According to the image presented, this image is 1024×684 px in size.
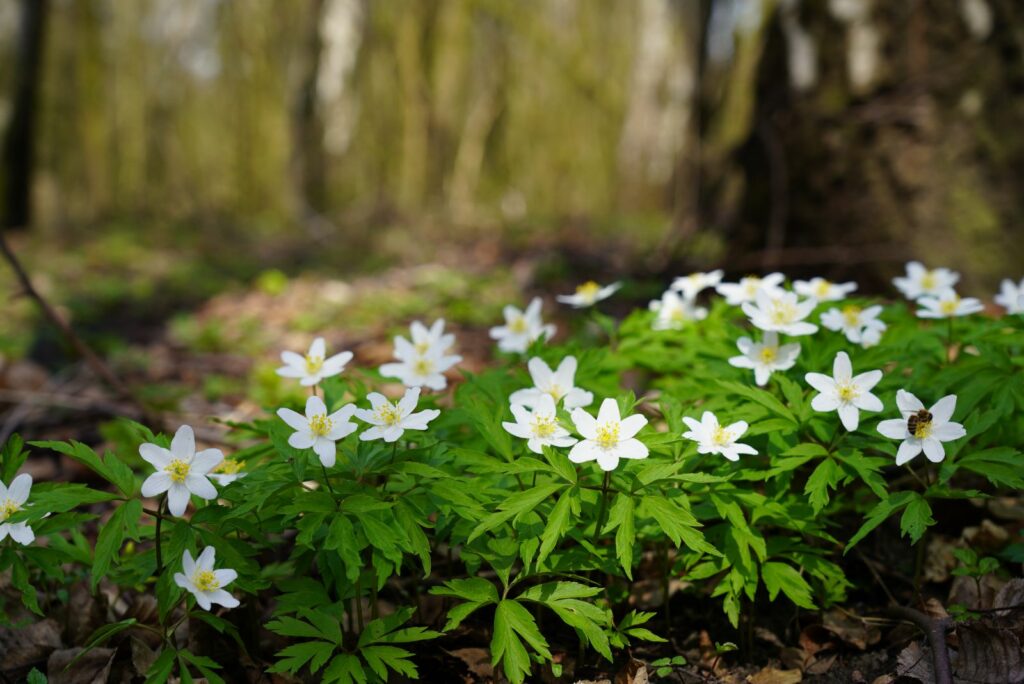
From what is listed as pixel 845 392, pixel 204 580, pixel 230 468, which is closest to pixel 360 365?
pixel 230 468

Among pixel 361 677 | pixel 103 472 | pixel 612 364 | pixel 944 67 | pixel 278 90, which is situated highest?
pixel 944 67

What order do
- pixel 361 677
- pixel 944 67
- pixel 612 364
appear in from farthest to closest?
pixel 944 67
pixel 612 364
pixel 361 677

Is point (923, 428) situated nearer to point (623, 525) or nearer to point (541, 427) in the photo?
point (623, 525)

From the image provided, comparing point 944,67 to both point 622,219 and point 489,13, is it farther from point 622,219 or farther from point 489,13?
point 489,13

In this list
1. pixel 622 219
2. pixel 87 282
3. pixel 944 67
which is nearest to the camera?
pixel 944 67

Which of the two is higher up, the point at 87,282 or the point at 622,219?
the point at 87,282

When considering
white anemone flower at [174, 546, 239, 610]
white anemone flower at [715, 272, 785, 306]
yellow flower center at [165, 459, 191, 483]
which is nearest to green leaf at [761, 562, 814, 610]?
white anemone flower at [715, 272, 785, 306]

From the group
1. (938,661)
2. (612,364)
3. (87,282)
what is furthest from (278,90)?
(938,661)
